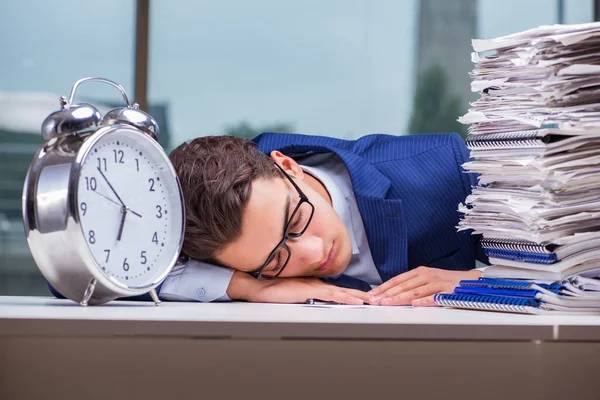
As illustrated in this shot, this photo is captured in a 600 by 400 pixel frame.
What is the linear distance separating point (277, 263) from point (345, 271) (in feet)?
0.99

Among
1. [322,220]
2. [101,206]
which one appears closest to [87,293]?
[101,206]

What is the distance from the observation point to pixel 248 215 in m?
1.51

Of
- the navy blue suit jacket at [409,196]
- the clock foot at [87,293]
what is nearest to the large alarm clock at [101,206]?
the clock foot at [87,293]

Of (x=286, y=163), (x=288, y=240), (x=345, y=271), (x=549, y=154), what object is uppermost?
(x=549, y=154)

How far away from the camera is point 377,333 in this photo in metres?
0.79

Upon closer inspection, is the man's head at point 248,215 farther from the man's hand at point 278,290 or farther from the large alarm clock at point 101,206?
the large alarm clock at point 101,206

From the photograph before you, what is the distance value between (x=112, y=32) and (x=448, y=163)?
9.79 feet

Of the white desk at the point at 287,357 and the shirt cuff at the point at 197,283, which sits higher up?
the white desk at the point at 287,357

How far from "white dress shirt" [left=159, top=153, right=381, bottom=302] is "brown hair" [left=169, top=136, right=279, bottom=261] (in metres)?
0.04

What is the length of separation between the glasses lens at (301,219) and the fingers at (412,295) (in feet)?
0.80

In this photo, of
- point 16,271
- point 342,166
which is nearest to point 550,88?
point 342,166

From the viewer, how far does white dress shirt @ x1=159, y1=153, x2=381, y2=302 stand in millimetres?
1492

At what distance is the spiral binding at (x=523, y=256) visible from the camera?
3.59ft

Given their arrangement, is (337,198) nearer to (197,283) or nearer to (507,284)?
(197,283)
